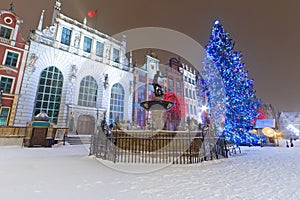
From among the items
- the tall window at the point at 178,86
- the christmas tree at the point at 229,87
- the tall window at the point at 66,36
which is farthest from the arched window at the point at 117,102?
the tall window at the point at 178,86

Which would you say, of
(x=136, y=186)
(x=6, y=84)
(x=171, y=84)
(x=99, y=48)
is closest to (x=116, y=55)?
(x=99, y=48)

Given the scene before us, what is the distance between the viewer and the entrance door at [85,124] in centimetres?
1972

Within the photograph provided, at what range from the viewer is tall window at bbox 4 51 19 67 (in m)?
16.0

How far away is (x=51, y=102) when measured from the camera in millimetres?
18281

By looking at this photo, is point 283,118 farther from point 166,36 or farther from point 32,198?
point 32,198

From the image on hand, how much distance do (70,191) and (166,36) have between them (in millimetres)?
16277

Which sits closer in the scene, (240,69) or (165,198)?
(165,198)

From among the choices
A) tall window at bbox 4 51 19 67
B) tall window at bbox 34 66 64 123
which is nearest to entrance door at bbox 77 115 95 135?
tall window at bbox 34 66 64 123

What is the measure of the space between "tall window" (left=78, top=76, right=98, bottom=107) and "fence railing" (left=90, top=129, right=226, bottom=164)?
48.0 ft

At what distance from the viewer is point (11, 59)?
16219 mm

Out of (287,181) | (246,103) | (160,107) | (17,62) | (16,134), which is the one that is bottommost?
(287,181)

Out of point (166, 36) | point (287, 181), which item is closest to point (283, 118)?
point (166, 36)

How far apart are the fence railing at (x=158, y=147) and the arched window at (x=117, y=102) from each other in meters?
15.9

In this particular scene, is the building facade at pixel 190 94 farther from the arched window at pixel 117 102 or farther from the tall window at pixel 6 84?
the tall window at pixel 6 84
